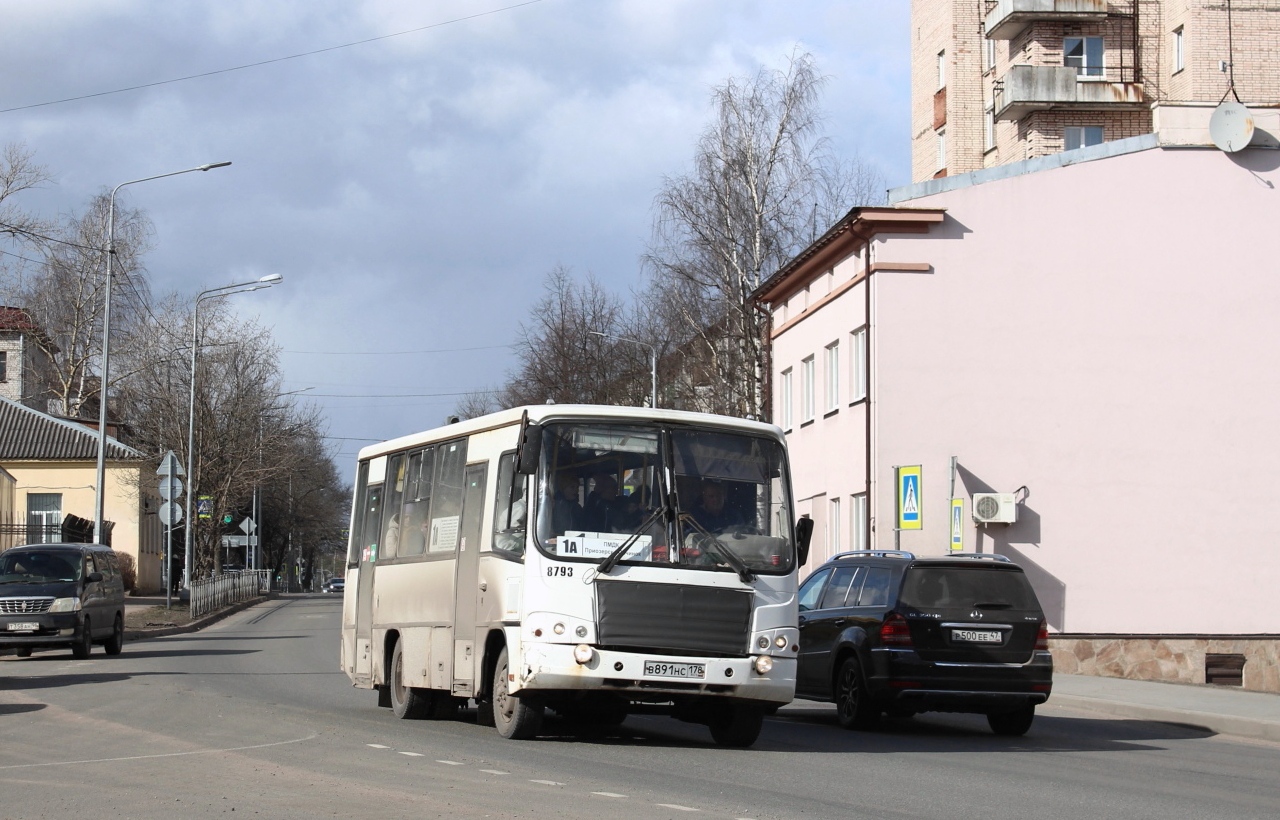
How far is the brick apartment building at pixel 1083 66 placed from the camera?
50375mm

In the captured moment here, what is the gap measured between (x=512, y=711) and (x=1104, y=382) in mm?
19475

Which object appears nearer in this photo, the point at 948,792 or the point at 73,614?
the point at 948,792

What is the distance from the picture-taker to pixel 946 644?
15.6 meters

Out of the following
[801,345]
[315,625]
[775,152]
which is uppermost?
[775,152]

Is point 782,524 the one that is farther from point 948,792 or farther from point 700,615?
point 948,792

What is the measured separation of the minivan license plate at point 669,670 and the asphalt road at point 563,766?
628mm

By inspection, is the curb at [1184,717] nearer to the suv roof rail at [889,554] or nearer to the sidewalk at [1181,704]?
the sidewalk at [1181,704]

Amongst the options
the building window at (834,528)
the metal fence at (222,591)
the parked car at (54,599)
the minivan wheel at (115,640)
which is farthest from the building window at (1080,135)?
the parked car at (54,599)

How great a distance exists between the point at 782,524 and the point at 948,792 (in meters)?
3.37

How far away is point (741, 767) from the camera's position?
11.9 metres

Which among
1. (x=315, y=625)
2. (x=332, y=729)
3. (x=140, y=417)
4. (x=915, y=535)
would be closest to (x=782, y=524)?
(x=332, y=729)

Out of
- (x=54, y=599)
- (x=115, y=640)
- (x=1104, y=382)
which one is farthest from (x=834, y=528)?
(x=54, y=599)

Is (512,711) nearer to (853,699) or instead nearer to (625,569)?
(625,569)

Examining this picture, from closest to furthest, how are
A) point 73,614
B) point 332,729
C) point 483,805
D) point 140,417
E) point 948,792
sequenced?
point 483,805
point 948,792
point 332,729
point 73,614
point 140,417
